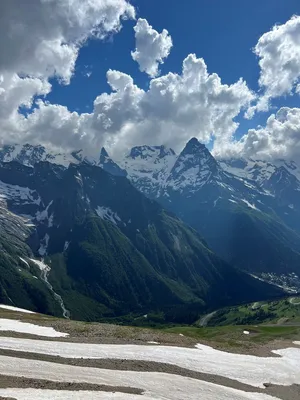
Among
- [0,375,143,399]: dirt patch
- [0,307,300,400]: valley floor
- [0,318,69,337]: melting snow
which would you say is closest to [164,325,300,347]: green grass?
[0,307,300,400]: valley floor

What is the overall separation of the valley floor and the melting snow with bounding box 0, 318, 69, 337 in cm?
15

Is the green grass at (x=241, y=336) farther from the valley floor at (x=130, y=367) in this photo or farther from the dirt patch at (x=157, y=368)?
the dirt patch at (x=157, y=368)

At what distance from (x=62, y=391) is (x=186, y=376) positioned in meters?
16.1

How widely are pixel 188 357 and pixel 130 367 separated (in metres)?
10.7

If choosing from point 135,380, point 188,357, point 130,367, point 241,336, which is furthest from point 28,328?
point 241,336

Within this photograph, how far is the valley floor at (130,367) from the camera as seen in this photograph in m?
39.6

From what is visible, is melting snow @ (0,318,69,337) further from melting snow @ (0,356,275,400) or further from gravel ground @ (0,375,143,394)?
gravel ground @ (0,375,143,394)

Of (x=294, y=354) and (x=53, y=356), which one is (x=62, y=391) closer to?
(x=53, y=356)

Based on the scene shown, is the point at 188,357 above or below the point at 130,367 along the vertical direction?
above

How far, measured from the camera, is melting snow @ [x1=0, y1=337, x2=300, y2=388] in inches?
1987

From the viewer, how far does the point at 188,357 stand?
54500 millimetres

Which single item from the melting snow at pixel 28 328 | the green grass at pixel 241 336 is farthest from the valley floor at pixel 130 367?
the green grass at pixel 241 336

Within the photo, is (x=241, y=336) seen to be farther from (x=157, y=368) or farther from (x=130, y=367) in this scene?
(x=130, y=367)

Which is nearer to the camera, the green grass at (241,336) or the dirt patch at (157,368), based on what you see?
the dirt patch at (157,368)
